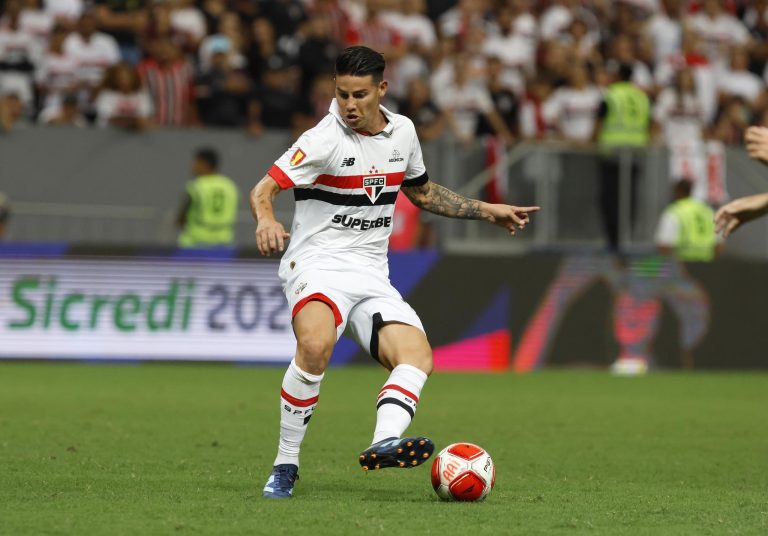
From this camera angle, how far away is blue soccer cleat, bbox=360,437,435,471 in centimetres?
673

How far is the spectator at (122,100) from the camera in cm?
1797

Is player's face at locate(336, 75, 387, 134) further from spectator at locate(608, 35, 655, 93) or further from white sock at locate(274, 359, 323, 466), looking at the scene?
spectator at locate(608, 35, 655, 93)

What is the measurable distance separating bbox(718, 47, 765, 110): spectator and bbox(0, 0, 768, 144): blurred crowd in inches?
1.0

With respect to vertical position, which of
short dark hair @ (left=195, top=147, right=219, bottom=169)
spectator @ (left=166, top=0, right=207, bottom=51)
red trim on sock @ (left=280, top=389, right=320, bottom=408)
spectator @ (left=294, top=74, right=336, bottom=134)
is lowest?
short dark hair @ (left=195, top=147, right=219, bottom=169)

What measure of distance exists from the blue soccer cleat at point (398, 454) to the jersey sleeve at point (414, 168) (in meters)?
1.71

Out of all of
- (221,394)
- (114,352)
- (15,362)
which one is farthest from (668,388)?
(15,362)

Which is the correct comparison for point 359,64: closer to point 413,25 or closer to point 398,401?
point 398,401

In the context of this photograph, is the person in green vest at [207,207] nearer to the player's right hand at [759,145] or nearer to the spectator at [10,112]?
the spectator at [10,112]

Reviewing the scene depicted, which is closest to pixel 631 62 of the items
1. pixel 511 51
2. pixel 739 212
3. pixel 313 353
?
pixel 511 51

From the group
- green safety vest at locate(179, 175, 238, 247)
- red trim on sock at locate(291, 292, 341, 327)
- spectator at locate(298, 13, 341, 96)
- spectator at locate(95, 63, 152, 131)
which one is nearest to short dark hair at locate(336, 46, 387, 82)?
red trim on sock at locate(291, 292, 341, 327)

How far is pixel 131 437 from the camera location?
33.7ft

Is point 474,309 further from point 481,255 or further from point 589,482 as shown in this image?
point 589,482

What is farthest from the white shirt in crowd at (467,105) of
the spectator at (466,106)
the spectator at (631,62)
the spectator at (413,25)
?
the spectator at (631,62)

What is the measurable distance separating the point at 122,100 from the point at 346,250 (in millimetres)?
11126
